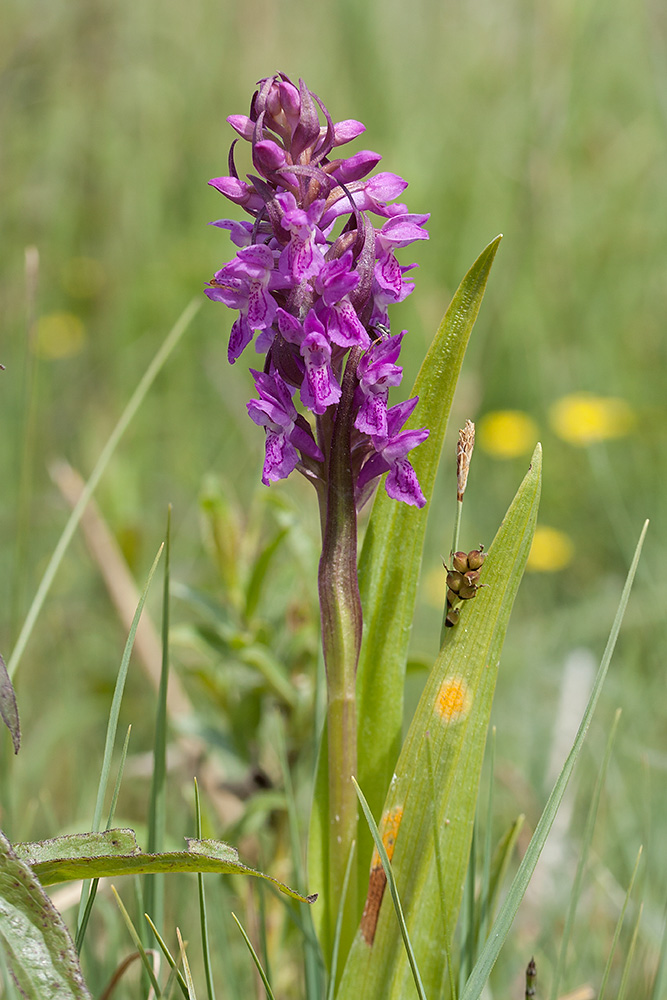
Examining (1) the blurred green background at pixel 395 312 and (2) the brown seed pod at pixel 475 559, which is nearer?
(2) the brown seed pod at pixel 475 559

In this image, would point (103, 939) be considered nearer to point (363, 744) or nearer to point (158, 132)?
point (363, 744)

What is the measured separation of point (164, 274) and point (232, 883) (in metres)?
3.38

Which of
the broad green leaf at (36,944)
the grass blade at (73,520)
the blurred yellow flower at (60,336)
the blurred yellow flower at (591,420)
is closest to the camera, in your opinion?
the broad green leaf at (36,944)

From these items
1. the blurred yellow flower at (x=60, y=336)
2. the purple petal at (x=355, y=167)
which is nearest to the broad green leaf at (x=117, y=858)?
the purple petal at (x=355, y=167)

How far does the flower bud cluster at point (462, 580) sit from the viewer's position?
1.01m

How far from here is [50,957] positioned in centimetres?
80

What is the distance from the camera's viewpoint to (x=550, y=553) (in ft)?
10.3

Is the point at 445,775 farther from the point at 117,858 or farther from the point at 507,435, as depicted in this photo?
the point at 507,435

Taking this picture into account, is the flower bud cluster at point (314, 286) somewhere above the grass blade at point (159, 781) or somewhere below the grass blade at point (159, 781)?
above

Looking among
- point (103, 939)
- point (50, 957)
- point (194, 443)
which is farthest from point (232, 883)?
point (194, 443)

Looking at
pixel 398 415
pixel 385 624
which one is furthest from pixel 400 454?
pixel 385 624

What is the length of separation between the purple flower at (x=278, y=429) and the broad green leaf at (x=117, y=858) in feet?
1.36

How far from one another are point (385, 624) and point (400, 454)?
0.26 meters

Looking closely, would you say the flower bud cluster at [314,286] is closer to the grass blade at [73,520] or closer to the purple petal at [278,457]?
the purple petal at [278,457]
